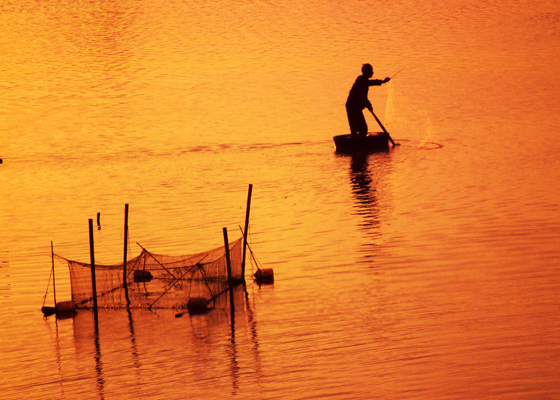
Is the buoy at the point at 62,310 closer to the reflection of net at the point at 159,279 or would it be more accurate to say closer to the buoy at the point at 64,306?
the buoy at the point at 64,306

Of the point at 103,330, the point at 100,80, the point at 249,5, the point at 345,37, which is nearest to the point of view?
the point at 103,330

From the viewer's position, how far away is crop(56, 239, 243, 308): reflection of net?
1269 cm

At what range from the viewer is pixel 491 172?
1925 cm

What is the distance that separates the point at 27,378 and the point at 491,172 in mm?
11187

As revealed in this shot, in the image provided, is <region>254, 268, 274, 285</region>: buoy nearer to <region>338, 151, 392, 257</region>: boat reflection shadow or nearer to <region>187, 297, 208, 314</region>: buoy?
<region>187, 297, 208, 314</region>: buoy

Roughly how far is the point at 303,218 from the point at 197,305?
4.33 meters

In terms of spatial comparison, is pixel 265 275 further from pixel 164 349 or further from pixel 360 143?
pixel 360 143

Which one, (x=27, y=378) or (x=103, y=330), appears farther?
(x=103, y=330)

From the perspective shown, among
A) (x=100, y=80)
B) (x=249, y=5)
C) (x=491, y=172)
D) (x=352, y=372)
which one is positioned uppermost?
(x=249, y=5)

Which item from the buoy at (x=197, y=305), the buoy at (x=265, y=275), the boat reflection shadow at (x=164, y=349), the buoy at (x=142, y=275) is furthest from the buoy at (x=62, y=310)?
the buoy at (x=265, y=275)

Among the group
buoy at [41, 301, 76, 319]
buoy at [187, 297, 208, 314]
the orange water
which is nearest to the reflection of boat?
the orange water

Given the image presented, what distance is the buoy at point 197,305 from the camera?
40.1 ft

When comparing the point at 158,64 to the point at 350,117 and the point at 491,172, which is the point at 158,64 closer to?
the point at 350,117

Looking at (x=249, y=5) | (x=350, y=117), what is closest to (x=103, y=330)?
(x=350, y=117)
